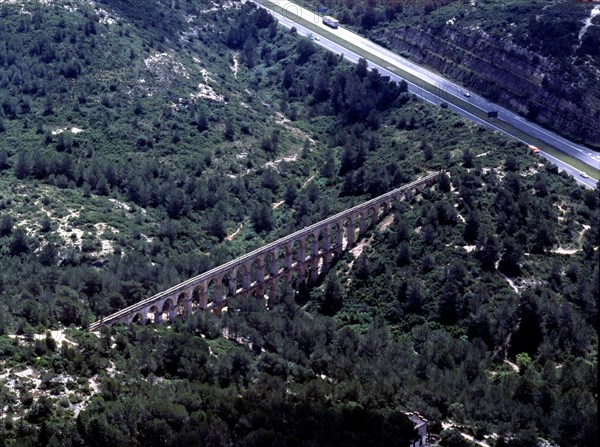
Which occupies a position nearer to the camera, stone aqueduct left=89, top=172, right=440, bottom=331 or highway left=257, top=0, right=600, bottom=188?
stone aqueduct left=89, top=172, right=440, bottom=331

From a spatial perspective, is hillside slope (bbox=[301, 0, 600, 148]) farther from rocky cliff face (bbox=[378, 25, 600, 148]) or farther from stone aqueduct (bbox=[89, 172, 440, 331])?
stone aqueduct (bbox=[89, 172, 440, 331])

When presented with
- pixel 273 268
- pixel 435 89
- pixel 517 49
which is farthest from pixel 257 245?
pixel 517 49

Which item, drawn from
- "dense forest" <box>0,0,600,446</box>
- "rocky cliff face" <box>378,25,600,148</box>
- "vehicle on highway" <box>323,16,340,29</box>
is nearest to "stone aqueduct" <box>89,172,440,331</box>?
"dense forest" <box>0,0,600,446</box>

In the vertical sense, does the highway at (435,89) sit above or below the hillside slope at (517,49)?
below

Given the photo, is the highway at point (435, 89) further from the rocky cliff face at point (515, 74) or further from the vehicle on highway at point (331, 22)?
the rocky cliff face at point (515, 74)

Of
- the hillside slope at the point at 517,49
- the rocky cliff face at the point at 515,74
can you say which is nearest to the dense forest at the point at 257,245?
the rocky cliff face at the point at 515,74

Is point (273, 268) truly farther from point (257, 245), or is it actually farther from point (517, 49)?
point (517, 49)
